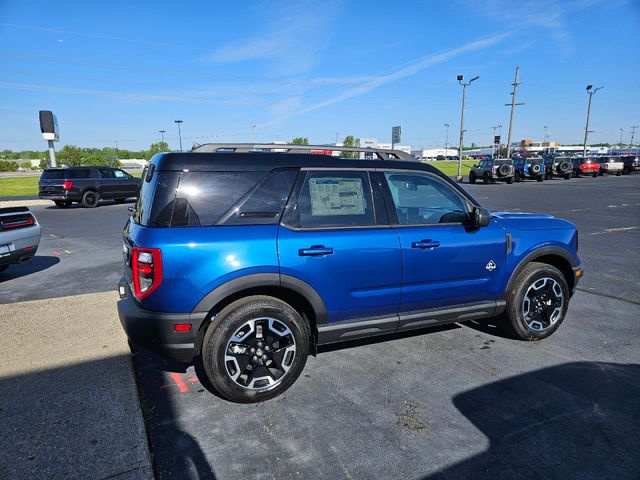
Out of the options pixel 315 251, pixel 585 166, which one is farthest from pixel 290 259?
pixel 585 166

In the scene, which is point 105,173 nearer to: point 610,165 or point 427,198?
point 427,198

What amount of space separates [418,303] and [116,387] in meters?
2.56

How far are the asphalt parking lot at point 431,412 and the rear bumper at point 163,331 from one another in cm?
44

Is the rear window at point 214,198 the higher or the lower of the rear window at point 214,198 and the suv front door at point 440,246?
the higher

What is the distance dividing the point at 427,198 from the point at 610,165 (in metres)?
40.8

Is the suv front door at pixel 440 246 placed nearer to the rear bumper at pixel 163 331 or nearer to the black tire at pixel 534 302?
the black tire at pixel 534 302

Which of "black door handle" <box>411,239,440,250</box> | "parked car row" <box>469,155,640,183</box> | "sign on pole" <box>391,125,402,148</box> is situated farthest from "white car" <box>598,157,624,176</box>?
"black door handle" <box>411,239,440,250</box>

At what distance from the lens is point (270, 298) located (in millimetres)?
3111

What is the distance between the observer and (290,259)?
304 cm

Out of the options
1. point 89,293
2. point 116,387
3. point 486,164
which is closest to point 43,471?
point 116,387

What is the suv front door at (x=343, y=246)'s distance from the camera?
10.2ft

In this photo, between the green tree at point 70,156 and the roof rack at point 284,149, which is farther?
the green tree at point 70,156

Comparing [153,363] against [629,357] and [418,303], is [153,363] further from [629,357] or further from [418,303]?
[629,357]

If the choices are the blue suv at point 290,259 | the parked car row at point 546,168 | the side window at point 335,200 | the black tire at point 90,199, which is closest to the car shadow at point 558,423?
the blue suv at point 290,259
